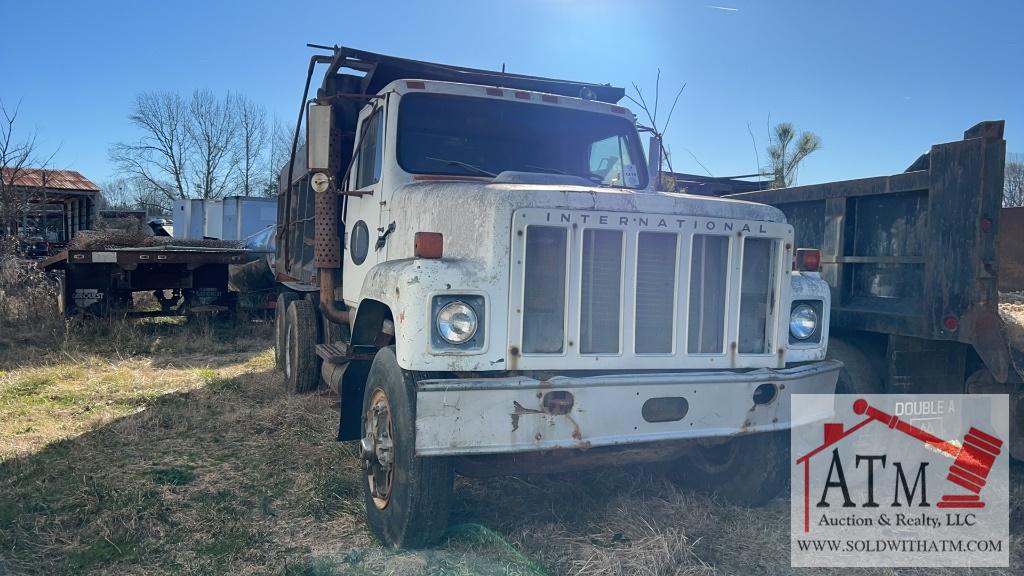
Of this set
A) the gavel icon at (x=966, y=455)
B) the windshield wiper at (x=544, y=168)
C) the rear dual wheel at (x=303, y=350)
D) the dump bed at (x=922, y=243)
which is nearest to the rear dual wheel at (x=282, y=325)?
the rear dual wheel at (x=303, y=350)

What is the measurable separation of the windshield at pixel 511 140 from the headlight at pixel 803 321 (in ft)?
5.10

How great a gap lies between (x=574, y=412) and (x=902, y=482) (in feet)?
8.81

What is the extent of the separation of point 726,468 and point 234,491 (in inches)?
118

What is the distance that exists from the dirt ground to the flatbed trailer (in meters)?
3.93

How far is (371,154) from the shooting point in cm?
486

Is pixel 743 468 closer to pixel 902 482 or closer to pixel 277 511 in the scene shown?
pixel 902 482

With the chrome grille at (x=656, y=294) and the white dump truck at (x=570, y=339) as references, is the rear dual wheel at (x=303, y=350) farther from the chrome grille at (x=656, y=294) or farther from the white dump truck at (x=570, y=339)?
the chrome grille at (x=656, y=294)

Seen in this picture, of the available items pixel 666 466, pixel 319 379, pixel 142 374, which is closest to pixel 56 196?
pixel 142 374

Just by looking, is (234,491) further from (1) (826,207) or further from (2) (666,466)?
(1) (826,207)

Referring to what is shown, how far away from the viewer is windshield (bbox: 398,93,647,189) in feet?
14.7

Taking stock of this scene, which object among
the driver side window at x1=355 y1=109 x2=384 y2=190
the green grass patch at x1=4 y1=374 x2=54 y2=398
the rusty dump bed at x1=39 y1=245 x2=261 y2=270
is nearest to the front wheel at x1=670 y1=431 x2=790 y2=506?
the driver side window at x1=355 y1=109 x2=384 y2=190

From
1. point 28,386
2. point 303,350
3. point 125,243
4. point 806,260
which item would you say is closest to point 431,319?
point 806,260

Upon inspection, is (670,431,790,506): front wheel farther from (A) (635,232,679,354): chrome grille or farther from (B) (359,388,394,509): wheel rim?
(B) (359,388,394,509): wheel rim

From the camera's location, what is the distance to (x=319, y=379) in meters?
6.94
